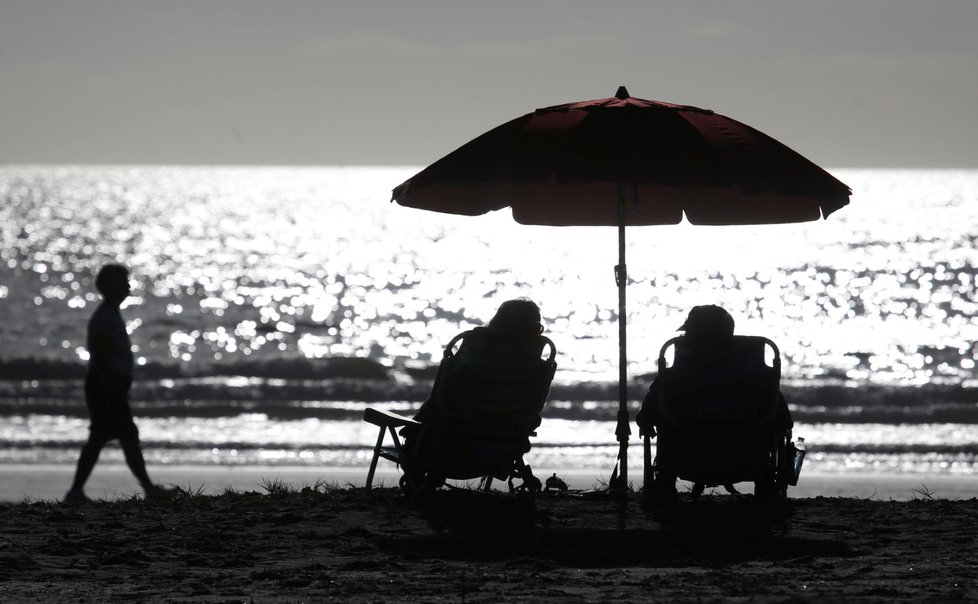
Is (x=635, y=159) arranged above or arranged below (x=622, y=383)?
above

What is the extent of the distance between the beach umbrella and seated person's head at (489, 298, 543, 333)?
0.58 m

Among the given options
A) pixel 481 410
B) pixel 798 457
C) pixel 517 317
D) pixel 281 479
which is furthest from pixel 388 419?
pixel 281 479

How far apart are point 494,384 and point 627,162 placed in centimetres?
156

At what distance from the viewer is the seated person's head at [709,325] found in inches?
282

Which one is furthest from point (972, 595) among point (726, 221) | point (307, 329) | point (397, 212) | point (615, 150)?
point (397, 212)

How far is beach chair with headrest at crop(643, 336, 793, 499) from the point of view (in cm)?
714

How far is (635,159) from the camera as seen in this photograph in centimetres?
682

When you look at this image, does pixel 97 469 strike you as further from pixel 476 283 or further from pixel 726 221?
pixel 476 283

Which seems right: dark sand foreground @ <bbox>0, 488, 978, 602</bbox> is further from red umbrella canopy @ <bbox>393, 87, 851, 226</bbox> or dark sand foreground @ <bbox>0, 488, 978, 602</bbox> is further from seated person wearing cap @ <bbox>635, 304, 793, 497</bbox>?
red umbrella canopy @ <bbox>393, 87, 851, 226</bbox>

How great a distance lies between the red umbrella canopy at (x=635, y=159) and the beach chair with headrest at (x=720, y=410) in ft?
3.10

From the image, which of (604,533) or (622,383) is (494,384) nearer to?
(622,383)

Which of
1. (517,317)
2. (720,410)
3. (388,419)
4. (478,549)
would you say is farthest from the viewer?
(388,419)

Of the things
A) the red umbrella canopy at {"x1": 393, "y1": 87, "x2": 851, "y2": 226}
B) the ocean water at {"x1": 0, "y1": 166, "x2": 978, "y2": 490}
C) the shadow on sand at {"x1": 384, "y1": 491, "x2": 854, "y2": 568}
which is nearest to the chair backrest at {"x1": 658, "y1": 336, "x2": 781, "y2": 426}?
the shadow on sand at {"x1": 384, "y1": 491, "x2": 854, "y2": 568}

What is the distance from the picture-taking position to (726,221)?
26.3ft
